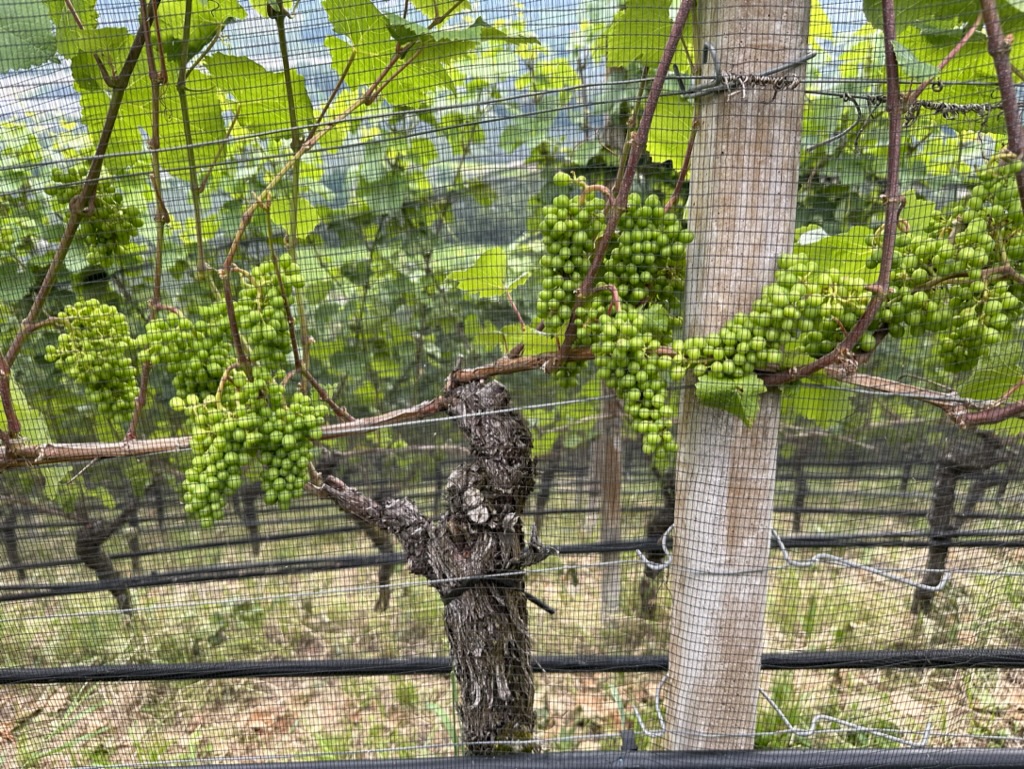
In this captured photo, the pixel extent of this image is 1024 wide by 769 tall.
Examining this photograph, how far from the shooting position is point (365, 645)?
2883 millimetres

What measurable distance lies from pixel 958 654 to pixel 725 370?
1397 millimetres

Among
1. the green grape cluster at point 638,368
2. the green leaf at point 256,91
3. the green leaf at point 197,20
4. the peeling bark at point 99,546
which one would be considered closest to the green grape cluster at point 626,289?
the green grape cluster at point 638,368

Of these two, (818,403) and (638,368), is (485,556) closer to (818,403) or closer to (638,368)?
(638,368)

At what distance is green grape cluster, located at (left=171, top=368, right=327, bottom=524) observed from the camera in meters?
1.07

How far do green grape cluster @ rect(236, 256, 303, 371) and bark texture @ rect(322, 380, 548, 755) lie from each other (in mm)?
355

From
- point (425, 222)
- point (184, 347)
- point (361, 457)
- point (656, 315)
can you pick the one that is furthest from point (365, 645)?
point (656, 315)

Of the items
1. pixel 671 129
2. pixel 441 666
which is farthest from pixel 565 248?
pixel 441 666

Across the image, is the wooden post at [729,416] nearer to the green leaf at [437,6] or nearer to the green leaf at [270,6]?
the green leaf at [437,6]

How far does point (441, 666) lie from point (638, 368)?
4.61 feet

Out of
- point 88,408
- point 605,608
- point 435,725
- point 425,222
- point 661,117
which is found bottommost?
point 435,725

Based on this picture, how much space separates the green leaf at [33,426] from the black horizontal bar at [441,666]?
0.55m

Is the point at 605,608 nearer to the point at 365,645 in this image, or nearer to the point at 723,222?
the point at 365,645

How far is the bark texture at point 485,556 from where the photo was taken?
1.33m

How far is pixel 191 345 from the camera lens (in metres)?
1.17
